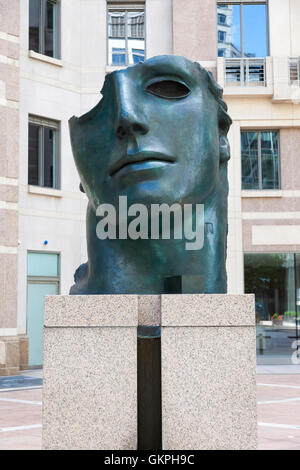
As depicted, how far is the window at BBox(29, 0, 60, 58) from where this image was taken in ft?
69.3

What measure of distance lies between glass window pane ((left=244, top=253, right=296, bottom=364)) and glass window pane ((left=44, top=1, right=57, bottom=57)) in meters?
9.23

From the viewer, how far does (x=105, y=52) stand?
2230cm

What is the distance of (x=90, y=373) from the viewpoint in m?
4.90

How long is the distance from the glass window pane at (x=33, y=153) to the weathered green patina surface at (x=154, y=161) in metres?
14.9

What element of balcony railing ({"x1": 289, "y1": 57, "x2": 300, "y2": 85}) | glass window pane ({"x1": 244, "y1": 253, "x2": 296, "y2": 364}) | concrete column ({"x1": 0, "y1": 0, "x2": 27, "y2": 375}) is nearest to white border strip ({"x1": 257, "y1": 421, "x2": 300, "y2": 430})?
concrete column ({"x1": 0, "y1": 0, "x2": 27, "y2": 375})

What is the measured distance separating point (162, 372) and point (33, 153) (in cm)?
1657

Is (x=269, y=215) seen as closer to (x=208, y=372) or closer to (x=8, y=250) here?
(x=8, y=250)

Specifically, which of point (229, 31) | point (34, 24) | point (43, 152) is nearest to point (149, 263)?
point (43, 152)

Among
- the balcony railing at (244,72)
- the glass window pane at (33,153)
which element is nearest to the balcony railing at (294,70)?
the balcony railing at (244,72)

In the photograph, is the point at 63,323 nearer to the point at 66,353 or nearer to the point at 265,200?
the point at 66,353

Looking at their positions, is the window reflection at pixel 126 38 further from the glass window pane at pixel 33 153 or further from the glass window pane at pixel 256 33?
the glass window pane at pixel 33 153

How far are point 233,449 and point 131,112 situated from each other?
275 cm

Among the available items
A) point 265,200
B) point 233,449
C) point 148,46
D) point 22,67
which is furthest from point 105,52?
point 233,449

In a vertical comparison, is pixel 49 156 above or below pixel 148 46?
below
